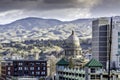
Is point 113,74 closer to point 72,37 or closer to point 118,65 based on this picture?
point 118,65

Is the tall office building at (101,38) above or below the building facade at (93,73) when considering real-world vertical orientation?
above

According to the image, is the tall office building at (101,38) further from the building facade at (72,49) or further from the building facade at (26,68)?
the building facade at (72,49)

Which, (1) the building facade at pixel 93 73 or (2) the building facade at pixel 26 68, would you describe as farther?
(2) the building facade at pixel 26 68

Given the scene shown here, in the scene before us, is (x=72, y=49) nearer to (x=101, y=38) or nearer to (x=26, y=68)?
(x=26, y=68)

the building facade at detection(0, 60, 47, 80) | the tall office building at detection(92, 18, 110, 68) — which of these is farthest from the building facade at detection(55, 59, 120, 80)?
the building facade at detection(0, 60, 47, 80)

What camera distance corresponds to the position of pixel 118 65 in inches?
4097

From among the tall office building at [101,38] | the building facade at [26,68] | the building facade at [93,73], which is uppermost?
the tall office building at [101,38]

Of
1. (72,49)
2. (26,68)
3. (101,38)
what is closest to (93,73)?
(101,38)

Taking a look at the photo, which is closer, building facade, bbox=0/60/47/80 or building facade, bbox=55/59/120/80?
building facade, bbox=55/59/120/80

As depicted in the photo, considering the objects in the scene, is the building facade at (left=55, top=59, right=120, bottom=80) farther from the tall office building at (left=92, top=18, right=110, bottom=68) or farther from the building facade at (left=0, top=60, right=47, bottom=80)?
the building facade at (left=0, top=60, right=47, bottom=80)

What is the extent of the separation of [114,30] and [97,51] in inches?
493

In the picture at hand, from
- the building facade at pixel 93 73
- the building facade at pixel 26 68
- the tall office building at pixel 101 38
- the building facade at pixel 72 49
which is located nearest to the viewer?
the building facade at pixel 93 73

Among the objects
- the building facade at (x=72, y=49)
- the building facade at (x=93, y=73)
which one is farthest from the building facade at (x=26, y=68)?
the building facade at (x=93, y=73)

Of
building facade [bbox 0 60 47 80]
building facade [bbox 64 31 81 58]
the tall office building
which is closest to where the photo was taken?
the tall office building
